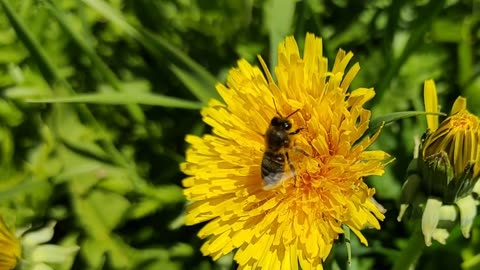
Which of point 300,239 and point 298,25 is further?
point 298,25

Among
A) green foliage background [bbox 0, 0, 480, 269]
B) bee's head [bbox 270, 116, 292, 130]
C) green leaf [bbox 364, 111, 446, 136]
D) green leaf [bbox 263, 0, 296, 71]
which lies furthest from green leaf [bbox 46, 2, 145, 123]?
green leaf [bbox 364, 111, 446, 136]

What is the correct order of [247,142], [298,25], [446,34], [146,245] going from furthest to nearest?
[146,245] < [446,34] < [298,25] < [247,142]

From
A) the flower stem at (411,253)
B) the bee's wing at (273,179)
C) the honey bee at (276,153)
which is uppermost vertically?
the honey bee at (276,153)

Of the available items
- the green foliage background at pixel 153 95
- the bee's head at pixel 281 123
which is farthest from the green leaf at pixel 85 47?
the bee's head at pixel 281 123

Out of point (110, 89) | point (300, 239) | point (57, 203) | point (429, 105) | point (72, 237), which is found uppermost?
point (110, 89)

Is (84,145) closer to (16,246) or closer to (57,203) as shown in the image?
(57,203)

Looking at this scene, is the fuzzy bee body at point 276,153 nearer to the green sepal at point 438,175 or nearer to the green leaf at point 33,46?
the green sepal at point 438,175

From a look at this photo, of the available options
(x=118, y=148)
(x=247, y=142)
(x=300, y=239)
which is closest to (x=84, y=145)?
(x=118, y=148)

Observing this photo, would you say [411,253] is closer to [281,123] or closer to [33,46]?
[281,123]
